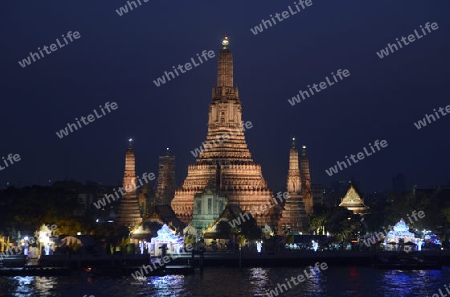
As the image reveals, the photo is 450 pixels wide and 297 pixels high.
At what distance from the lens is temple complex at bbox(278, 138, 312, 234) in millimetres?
109688

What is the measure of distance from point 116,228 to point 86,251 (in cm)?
1420

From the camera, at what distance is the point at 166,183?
461 feet

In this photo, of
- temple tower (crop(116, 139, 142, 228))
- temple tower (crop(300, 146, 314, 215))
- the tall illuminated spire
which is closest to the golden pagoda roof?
temple tower (crop(300, 146, 314, 215))

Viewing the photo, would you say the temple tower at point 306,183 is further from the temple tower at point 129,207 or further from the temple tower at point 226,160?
the temple tower at point 129,207

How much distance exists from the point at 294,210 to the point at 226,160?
32.3 ft

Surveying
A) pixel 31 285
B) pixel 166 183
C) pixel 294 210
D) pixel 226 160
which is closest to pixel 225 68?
pixel 226 160

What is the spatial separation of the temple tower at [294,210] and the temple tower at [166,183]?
94.4 ft

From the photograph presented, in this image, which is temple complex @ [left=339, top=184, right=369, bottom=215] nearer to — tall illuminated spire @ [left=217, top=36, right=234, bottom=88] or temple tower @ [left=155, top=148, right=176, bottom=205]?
tall illuminated spire @ [left=217, top=36, right=234, bottom=88]

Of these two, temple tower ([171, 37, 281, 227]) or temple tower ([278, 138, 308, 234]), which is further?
temple tower ([171, 37, 281, 227])

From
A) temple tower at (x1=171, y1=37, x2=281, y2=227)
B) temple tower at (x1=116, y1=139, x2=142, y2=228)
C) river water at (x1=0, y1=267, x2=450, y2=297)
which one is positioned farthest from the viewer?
temple tower at (x1=171, y1=37, x2=281, y2=227)

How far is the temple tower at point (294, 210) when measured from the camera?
10969 centimetres

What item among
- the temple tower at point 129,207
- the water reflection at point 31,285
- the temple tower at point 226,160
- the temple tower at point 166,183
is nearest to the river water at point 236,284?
the water reflection at point 31,285

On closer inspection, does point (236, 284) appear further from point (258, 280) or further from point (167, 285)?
point (167, 285)

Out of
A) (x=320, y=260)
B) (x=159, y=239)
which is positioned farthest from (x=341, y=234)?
(x=159, y=239)
